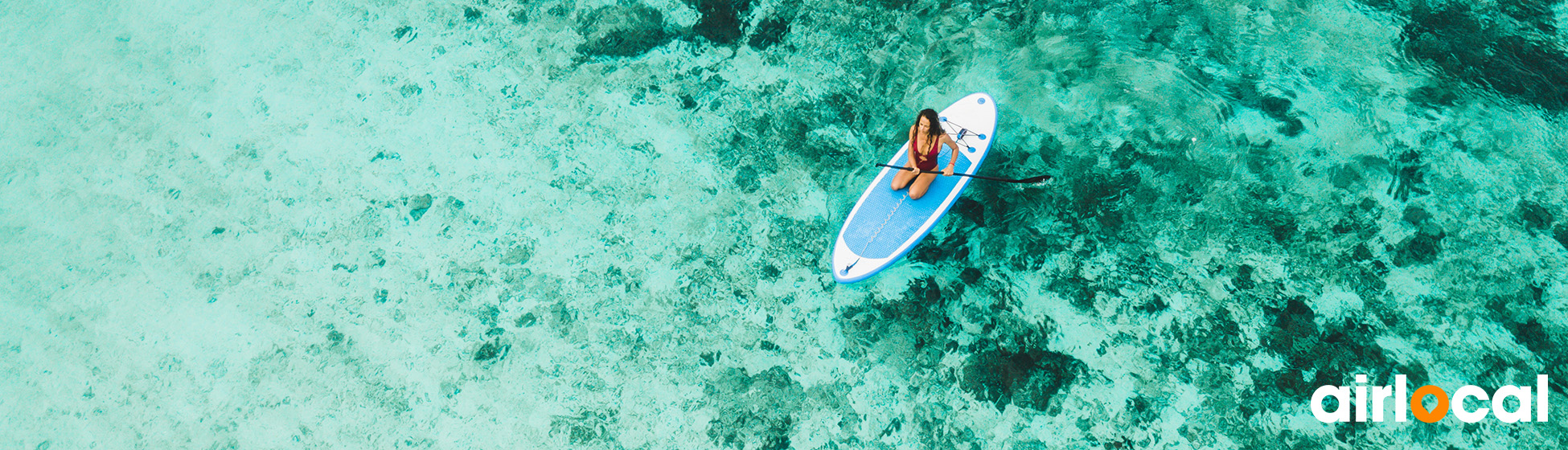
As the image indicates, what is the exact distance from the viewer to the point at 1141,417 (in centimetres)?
320

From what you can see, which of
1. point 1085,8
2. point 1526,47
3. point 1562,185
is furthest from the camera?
point 1085,8

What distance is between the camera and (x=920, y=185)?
340 centimetres

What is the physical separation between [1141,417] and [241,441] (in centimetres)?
436

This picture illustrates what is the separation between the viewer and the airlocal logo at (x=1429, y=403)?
3.12 metres

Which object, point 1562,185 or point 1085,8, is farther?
point 1085,8

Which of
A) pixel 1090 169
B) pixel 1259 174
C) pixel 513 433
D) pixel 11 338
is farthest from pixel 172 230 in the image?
pixel 1259 174

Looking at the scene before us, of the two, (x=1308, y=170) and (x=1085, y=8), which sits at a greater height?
(x=1085, y=8)

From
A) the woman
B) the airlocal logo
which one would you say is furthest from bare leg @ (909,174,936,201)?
the airlocal logo

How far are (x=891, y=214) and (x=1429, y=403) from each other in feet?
8.50

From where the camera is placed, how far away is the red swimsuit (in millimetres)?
3150

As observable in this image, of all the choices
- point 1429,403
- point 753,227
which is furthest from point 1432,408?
point 753,227

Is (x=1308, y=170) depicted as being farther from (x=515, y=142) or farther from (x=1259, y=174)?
(x=515, y=142)

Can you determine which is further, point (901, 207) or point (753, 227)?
point (753, 227)

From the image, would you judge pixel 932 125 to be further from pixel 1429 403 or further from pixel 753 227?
pixel 1429 403
